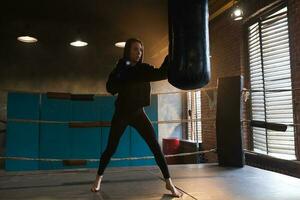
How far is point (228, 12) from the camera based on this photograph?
5.59 m

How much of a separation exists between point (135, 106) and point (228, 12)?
3.92 meters

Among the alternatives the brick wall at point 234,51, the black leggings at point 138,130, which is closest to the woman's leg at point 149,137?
the black leggings at point 138,130

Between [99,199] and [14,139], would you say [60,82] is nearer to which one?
[14,139]

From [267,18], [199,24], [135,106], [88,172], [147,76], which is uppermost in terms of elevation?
[267,18]

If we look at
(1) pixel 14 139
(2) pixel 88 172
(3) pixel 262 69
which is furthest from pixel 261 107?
(1) pixel 14 139

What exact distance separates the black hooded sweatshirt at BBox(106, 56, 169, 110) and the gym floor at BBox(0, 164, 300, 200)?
63cm

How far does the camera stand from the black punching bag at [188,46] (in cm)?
188

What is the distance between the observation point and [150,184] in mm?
2600

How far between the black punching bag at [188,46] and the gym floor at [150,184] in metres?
0.79

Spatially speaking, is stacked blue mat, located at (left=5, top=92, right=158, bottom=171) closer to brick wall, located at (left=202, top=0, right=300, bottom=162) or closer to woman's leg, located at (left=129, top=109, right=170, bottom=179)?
brick wall, located at (left=202, top=0, right=300, bottom=162)

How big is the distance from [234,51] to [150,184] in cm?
353

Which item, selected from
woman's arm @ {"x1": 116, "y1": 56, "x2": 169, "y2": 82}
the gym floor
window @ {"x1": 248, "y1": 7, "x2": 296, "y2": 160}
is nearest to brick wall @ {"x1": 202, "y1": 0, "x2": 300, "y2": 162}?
window @ {"x1": 248, "y1": 7, "x2": 296, "y2": 160}

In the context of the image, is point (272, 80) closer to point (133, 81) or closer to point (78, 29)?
point (133, 81)

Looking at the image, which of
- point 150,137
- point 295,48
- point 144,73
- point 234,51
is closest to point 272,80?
point 295,48
